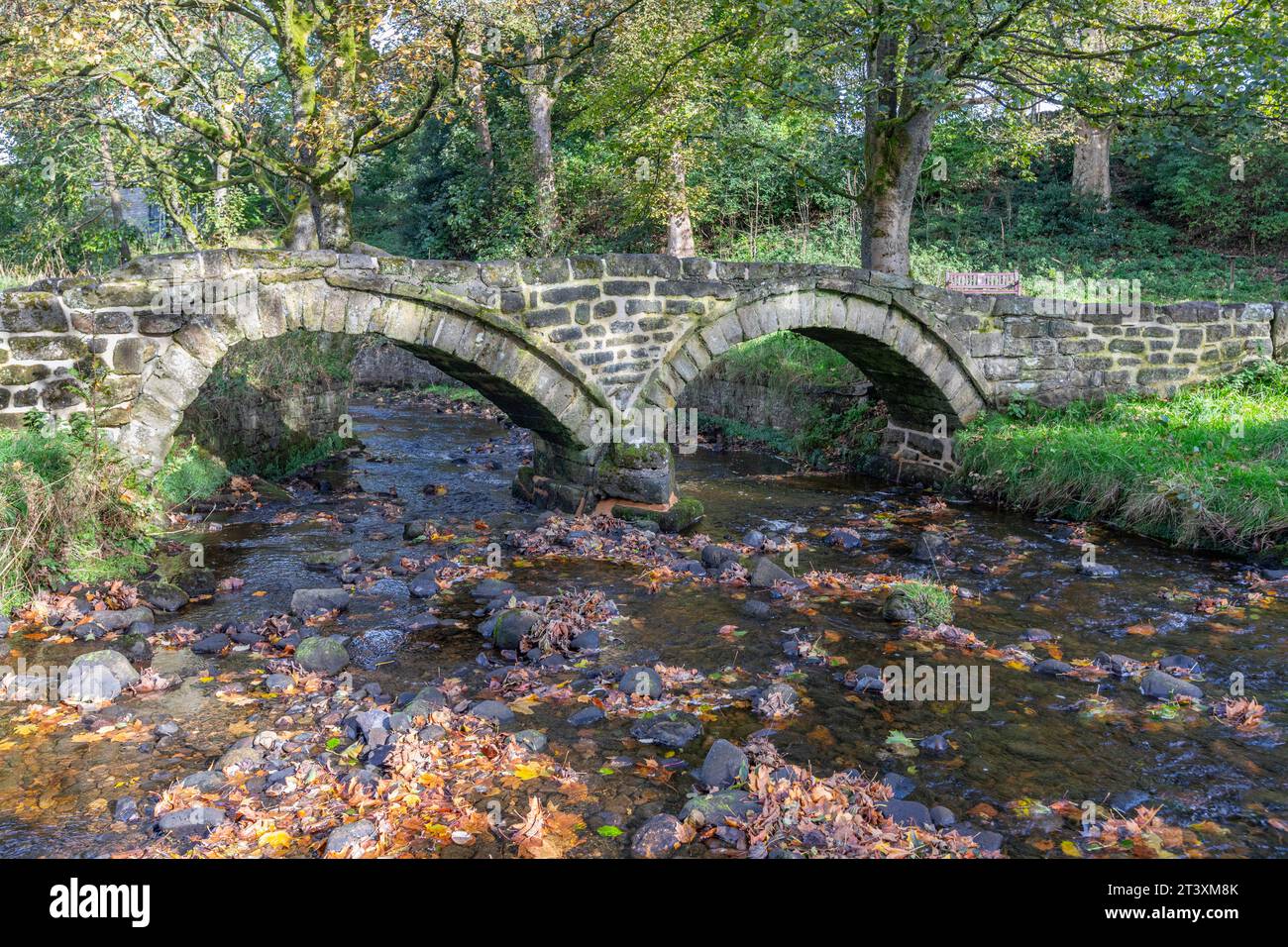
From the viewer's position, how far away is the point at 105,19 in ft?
29.1

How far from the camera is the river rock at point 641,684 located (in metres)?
4.90

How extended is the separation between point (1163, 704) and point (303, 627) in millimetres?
4975

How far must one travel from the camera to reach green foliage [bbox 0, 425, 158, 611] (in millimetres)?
5918

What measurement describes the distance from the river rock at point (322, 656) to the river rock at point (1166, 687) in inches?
174

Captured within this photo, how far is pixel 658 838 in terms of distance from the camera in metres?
3.49

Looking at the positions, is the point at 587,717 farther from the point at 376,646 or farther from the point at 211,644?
the point at 211,644

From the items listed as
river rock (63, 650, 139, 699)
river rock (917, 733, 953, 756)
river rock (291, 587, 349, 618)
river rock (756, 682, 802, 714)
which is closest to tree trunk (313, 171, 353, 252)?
river rock (291, 587, 349, 618)

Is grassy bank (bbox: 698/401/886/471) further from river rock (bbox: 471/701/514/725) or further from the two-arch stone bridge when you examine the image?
river rock (bbox: 471/701/514/725)

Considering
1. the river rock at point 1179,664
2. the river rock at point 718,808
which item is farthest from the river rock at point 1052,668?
the river rock at point 718,808

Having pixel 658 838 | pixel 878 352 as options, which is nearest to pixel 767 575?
pixel 658 838

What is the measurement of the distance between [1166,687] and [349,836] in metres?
4.17

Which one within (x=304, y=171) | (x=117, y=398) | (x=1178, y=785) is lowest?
(x=1178, y=785)

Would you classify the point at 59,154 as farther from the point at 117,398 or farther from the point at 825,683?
the point at 825,683

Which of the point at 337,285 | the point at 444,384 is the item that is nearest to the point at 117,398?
the point at 337,285
